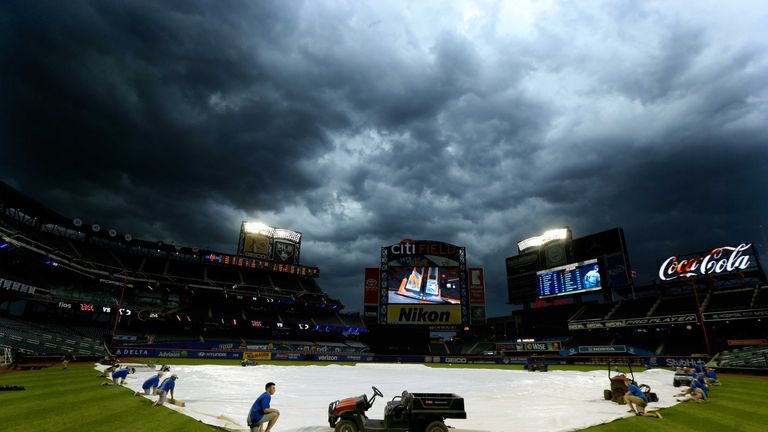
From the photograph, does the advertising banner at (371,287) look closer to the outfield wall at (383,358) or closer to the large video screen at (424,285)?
the large video screen at (424,285)

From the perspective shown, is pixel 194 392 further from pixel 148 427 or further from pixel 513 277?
pixel 513 277

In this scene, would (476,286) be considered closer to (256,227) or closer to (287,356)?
(287,356)

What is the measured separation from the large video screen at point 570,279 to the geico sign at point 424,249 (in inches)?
711

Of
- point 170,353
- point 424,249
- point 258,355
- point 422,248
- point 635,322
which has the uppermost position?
point 422,248

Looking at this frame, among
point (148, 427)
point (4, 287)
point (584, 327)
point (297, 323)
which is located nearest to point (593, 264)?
point (584, 327)

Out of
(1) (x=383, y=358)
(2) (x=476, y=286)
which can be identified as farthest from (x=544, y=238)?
(1) (x=383, y=358)

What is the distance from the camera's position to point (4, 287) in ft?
130

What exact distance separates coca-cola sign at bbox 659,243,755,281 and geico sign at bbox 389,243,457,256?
3205cm

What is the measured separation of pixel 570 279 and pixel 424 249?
26.0 meters

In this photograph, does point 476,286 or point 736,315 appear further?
point 476,286

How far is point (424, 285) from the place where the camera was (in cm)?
6006

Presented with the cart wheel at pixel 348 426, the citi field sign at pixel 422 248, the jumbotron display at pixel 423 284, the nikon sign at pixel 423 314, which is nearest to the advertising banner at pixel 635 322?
the jumbotron display at pixel 423 284

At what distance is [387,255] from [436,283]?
9.68 m

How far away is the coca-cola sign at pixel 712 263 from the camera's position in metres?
47.3
